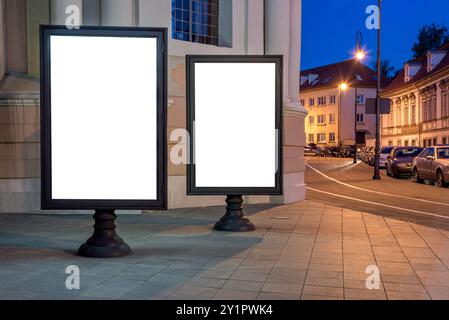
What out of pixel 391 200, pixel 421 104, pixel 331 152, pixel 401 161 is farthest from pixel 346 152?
pixel 391 200

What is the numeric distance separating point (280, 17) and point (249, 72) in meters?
6.61

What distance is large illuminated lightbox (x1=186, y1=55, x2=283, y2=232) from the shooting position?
28.5 ft

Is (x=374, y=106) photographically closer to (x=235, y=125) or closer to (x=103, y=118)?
(x=235, y=125)

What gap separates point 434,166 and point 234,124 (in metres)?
16.1

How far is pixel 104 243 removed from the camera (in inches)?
276

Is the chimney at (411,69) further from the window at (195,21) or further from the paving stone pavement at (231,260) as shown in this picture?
the paving stone pavement at (231,260)

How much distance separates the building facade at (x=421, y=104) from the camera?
48.4 metres

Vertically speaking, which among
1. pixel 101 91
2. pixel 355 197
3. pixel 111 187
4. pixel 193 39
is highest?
pixel 193 39

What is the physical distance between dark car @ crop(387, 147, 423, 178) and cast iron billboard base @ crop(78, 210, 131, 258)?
22322 millimetres

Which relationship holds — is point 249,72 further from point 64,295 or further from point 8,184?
point 8,184

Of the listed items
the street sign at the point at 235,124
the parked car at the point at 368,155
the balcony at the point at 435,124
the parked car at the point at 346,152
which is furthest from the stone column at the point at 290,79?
the parked car at the point at 346,152

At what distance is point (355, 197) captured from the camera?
17109 mm

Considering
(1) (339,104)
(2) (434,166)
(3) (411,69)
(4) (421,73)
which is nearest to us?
(2) (434,166)
